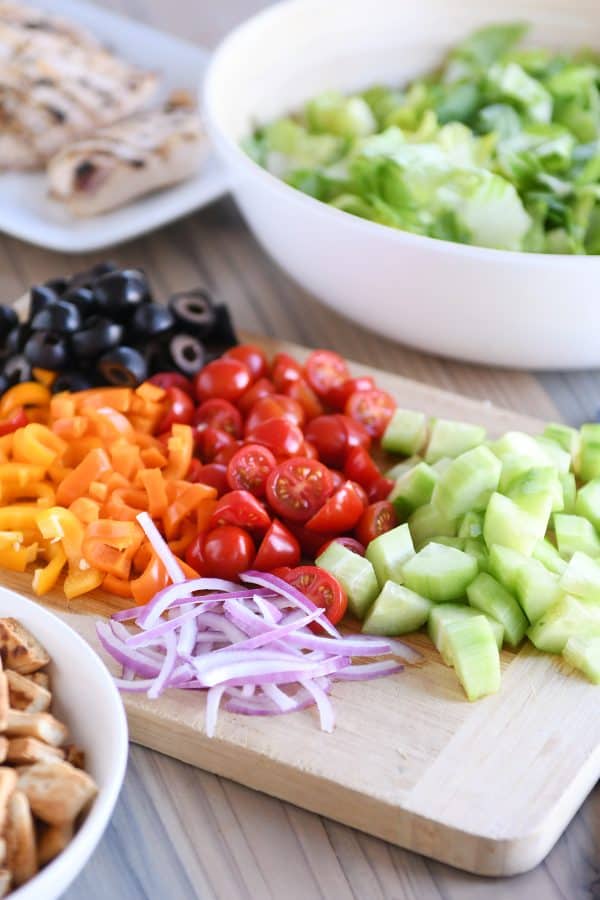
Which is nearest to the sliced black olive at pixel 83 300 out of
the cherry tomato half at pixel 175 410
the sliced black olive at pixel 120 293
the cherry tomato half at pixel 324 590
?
the sliced black olive at pixel 120 293

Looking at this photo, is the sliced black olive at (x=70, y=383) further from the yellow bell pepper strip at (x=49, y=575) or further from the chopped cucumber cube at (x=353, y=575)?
the chopped cucumber cube at (x=353, y=575)

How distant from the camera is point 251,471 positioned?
231 cm

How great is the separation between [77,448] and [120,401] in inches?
6.0

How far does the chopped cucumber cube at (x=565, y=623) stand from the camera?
2027 millimetres

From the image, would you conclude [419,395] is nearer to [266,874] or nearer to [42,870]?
[266,874]

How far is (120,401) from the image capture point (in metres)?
2.51

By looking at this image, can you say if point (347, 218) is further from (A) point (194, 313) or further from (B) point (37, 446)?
(B) point (37, 446)

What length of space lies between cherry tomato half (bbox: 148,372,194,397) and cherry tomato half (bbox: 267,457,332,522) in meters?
0.45

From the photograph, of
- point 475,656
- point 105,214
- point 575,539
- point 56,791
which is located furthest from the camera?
point 105,214

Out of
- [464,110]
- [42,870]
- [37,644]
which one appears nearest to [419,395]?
[464,110]

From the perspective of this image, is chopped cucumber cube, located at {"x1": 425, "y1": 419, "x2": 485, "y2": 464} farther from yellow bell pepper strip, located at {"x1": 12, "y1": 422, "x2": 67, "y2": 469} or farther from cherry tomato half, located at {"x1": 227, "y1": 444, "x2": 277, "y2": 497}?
yellow bell pepper strip, located at {"x1": 12, "y1": 422, "x2": 67, "y2": 469}

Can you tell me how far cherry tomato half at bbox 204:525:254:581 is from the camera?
7.15 ft

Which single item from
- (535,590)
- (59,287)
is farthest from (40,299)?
(535,590)

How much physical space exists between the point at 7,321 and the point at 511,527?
4.10ft
